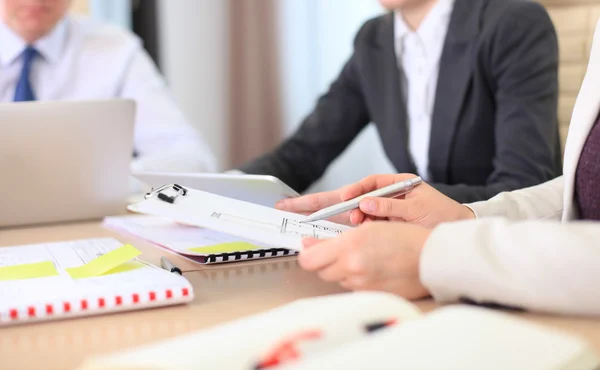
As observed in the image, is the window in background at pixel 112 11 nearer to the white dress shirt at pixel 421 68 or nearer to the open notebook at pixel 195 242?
the white dress shirt at pixel 421 68

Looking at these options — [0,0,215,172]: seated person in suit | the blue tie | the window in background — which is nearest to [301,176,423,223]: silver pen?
[0,0,215,172]: seated person in suit

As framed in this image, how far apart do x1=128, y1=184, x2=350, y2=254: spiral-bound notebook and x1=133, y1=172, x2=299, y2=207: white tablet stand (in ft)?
0.38

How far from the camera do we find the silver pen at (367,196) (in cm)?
88

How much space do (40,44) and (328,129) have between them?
858 mm

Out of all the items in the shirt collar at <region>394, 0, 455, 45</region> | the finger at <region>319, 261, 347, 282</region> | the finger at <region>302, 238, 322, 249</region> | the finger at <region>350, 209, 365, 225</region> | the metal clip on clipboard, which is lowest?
the finger at <region>350, 209, 365, 225</region>

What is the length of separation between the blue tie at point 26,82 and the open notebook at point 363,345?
1.58 m

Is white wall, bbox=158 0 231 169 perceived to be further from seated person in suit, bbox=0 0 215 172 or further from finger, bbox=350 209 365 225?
finger, bbox=350 209 365 225

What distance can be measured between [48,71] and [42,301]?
4.87ft

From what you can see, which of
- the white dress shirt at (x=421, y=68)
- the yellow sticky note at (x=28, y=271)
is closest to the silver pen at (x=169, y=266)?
the yellow sticky note at (x=28, y=271)

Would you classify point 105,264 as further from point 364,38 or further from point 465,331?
point 364,38

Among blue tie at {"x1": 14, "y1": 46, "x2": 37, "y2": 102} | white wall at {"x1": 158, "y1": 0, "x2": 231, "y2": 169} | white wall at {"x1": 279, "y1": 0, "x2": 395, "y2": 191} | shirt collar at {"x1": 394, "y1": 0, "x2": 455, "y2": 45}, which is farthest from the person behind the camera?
white wall at {"x1": 158, "y1": 0, "x2": 231, "y2": 169}

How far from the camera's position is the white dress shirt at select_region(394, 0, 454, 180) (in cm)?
165

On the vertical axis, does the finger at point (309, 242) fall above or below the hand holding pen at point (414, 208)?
above

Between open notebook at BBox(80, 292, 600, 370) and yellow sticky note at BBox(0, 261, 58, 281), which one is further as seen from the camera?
yellow sticky note at BBox(0, 261, 58, 281)
